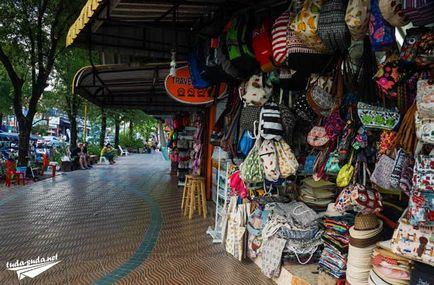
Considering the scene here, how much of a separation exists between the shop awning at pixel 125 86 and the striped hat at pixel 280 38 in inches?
173

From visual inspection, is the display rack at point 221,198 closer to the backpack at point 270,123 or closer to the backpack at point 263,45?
the backpack at point 270,123

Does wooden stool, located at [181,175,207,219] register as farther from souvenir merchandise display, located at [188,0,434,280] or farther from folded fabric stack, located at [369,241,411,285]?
folded fabric stack, located at [369,241,411,285]

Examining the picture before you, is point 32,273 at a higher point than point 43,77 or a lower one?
lower

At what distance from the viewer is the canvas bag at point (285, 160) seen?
4270 millimetres

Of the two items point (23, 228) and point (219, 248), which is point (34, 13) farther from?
point (219, 248)

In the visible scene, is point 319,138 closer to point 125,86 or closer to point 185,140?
point 125,86

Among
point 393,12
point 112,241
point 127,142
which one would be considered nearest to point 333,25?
point 393,12

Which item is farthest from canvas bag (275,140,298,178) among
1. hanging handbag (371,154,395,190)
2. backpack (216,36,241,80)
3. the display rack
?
the display rack

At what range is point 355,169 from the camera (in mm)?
3350

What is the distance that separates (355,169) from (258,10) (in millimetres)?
2225

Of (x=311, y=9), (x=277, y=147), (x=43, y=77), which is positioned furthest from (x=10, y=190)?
(x=311, y=9)

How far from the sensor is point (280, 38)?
12.5ft

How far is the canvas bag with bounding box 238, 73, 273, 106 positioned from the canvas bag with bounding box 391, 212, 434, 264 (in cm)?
235

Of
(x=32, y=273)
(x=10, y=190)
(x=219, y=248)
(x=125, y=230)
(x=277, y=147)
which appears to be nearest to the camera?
(x=277, y=147)
